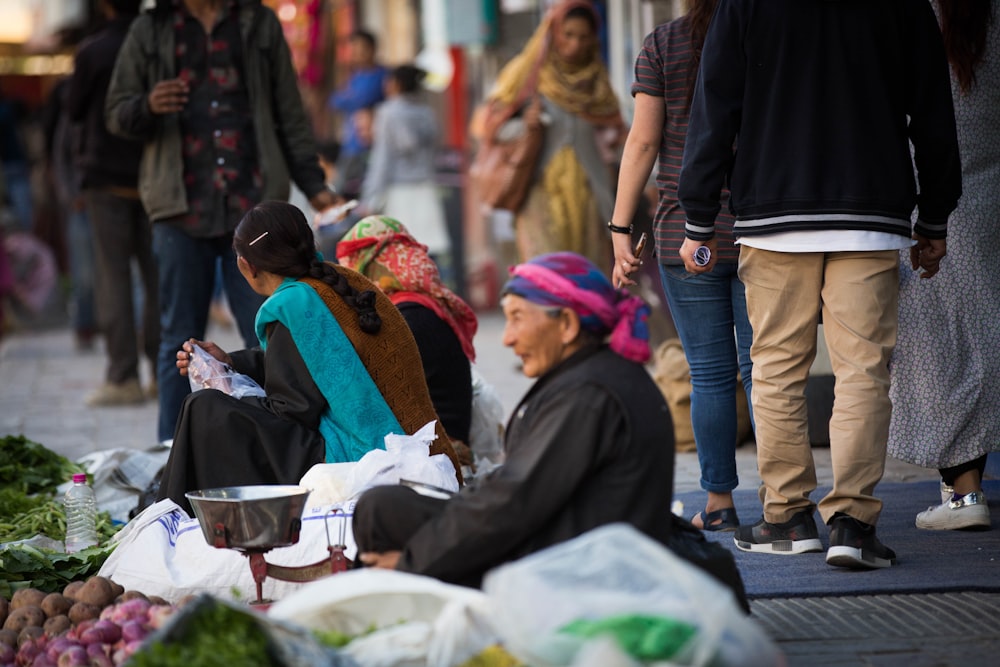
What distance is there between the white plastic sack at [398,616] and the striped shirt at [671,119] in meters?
1.96

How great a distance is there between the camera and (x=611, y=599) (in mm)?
2758

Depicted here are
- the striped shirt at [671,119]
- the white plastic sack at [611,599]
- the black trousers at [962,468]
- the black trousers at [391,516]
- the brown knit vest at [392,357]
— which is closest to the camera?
the white plastic sack at [611,599]

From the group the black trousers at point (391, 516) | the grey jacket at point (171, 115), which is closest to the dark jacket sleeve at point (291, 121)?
the grey jacket at point (171, 115)

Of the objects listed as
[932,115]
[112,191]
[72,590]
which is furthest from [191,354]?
[112,191]

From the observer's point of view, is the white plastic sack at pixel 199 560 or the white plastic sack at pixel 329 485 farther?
the white plastic sack at pixel 329 485

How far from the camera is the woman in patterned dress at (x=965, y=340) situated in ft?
15.7

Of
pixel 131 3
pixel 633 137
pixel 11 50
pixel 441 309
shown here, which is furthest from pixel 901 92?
pixel 11 50

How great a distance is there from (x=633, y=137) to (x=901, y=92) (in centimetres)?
96

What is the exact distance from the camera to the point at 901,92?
4.24m

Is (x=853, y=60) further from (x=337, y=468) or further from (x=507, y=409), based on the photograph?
(x=507, y=409)

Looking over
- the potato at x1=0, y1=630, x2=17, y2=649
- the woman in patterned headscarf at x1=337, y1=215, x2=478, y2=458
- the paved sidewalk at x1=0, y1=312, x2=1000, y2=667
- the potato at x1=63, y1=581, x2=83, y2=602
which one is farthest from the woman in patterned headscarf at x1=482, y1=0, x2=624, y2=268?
the potato at x1=0, y1=630, x2=17, y2=649

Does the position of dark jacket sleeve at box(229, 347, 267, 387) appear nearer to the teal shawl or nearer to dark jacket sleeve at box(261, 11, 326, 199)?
the teal shawl

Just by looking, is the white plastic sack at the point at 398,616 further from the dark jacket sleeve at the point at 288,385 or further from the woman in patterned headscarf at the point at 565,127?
the woman in patterned headscarf at the point at 565,127

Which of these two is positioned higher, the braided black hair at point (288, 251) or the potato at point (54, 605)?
the braided black hair at point (288, 251)
